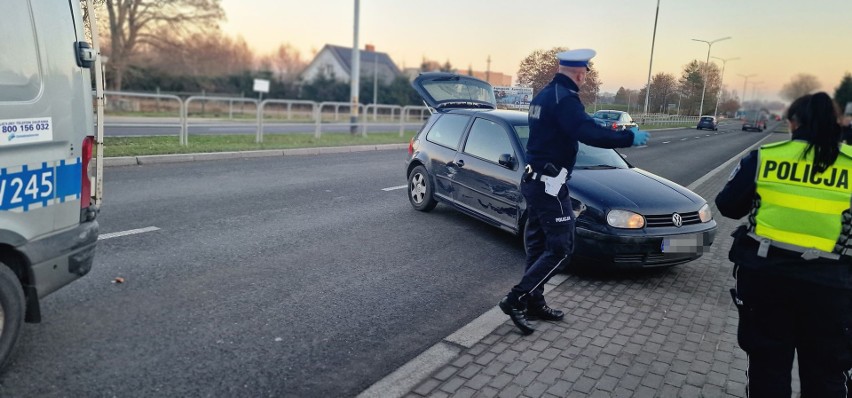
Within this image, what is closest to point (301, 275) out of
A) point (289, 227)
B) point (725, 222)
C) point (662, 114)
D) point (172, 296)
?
point (172, 296)

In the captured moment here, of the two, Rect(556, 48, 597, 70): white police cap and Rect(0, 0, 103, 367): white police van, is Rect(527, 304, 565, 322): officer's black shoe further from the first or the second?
Rect(0, 0, 103, 367): white police van

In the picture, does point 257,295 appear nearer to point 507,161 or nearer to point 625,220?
point 507,161

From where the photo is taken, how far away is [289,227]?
21.8 ft

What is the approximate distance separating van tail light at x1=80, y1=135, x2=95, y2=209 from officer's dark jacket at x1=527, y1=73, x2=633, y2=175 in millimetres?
2830

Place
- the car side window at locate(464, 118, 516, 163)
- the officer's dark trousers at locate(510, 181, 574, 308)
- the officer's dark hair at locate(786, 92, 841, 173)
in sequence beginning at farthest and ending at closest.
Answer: the car side window at locate(464, 118, 516, 163), the officer's dark trousers at locate(510, 181, 574, 308), the officer's dark hair at locate(786, 92, 841, 173)

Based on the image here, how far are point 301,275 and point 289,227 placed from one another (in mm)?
1717

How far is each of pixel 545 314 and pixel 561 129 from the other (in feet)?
4.72

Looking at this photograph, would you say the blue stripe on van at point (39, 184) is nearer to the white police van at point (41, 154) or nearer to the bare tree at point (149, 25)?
the white police van at point (41, 154)

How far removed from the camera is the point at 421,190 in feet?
25.8

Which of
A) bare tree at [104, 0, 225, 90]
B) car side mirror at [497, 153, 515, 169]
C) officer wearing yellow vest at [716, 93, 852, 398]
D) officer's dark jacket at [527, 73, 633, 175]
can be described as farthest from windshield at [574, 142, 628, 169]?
bare tree at [104, 0, 225, 90]

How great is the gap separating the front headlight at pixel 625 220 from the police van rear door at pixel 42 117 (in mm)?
4139

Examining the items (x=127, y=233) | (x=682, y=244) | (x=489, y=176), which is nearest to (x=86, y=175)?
(x=127, y=233)

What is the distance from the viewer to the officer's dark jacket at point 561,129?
3549 mm

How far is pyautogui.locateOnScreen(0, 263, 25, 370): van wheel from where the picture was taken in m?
2.97
